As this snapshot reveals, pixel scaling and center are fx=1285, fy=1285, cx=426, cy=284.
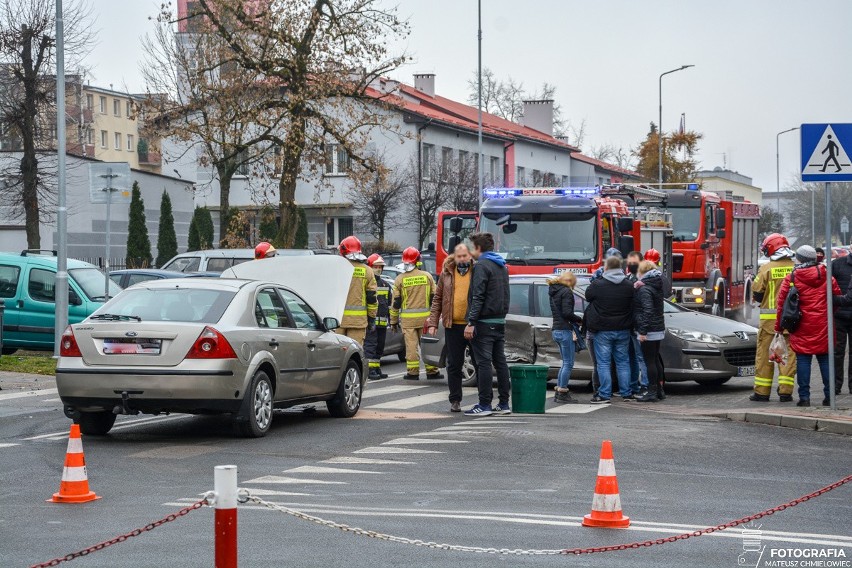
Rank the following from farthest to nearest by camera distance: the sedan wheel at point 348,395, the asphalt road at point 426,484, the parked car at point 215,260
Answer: the parked car at point 215,260, the sedan wheel at point 348,395, the asphalt road at point 426,484

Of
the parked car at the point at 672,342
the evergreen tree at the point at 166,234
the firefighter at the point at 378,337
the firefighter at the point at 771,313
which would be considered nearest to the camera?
the firefighter at the point at 771,313

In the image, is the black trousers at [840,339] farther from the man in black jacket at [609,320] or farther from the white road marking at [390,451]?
the white road marking at [390,451]

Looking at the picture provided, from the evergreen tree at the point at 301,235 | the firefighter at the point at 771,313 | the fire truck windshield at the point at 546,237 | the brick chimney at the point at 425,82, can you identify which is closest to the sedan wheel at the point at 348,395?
the firefighter at the point at 771,313

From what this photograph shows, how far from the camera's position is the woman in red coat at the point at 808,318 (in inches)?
557

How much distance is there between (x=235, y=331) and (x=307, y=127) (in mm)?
22481

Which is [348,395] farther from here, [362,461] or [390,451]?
[362,461]

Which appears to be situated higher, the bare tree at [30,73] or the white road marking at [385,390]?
the bare tree at [30,73]

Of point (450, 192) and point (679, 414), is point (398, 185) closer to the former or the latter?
point (450, 192)

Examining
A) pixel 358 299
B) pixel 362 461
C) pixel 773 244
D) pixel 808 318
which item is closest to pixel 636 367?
pixel 773 244

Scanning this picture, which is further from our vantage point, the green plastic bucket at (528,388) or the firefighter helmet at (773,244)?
the firefighter helmet at (773,244)

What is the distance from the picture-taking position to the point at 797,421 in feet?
42.7

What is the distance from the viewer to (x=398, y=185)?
Answer: 5159 centimetres

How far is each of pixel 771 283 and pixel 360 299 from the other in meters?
5.63

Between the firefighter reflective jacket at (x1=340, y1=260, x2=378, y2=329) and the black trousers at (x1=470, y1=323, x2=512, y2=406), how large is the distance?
3435mm
